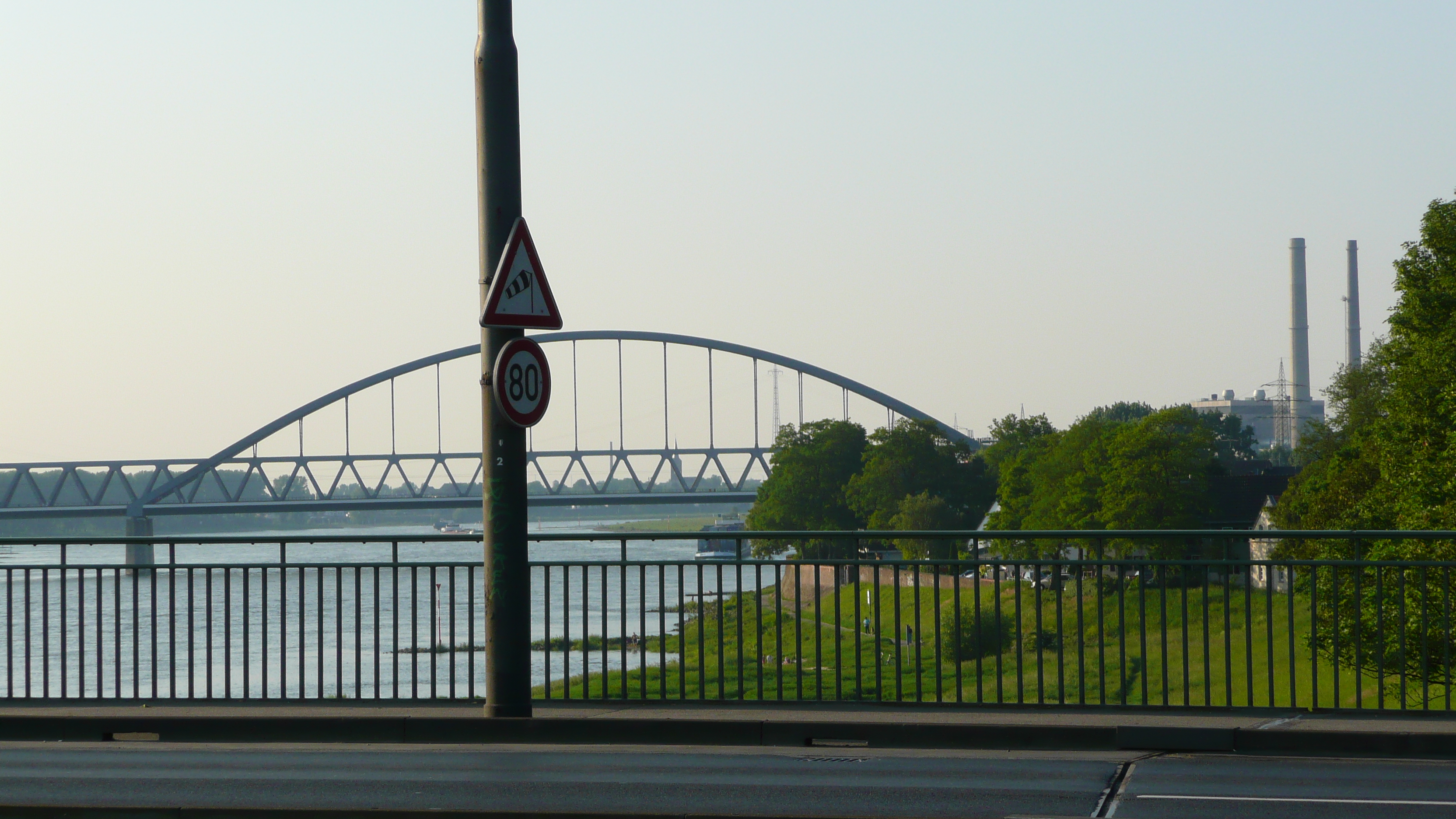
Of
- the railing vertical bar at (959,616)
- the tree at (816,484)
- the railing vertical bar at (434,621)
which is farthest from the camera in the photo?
the tree at (816,484)

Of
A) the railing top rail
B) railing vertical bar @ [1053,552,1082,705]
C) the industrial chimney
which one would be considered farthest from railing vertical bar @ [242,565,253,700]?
the industrial chimney

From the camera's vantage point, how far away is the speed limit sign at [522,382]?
852 cm

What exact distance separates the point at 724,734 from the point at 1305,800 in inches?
124

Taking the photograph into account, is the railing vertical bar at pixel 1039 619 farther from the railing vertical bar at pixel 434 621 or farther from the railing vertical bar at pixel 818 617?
the railing vertical bar at pixel 434 621

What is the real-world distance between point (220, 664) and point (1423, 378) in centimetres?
2914

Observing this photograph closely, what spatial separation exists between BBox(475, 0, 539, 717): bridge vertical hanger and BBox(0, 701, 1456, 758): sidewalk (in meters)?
0.38

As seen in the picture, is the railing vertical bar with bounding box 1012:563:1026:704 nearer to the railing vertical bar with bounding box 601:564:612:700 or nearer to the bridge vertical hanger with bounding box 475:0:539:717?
the railing vertical bar with bounding box 601:564:612:700

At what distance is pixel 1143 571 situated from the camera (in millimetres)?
8992

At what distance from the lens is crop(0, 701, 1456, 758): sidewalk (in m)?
7.97

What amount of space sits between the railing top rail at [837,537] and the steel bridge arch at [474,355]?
104m

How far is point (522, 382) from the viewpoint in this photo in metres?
8.66

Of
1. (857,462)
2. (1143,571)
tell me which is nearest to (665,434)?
(857,462)

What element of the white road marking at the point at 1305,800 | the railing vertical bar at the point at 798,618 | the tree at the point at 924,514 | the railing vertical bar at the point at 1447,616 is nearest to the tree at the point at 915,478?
the tree at the point at 924,514

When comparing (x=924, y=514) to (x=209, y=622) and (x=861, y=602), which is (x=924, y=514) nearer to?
(x=861, y=602)
